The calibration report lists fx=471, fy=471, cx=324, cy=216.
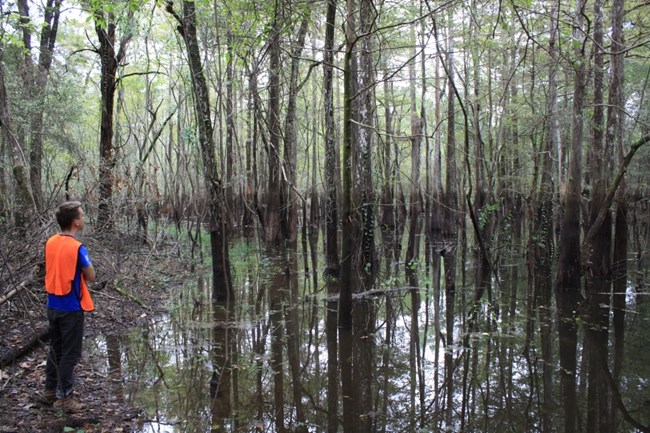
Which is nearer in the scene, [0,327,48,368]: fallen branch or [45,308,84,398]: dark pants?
[45,308,84,398]: dark pants

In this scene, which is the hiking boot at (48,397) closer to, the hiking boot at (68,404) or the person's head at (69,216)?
the hiking boot at (68,404)

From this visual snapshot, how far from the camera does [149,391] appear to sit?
4.14 metres

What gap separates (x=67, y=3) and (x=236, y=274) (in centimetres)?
771

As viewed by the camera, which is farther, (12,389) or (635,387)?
(635,387)

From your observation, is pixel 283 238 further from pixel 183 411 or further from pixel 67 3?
pixel 183 411

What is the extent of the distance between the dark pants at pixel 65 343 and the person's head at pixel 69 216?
647 mm

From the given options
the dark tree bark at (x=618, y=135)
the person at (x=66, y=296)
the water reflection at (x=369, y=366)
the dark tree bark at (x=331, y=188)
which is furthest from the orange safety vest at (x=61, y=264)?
the dark tree bark at (x=618, y=135)

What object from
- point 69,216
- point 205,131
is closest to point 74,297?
point 69,216

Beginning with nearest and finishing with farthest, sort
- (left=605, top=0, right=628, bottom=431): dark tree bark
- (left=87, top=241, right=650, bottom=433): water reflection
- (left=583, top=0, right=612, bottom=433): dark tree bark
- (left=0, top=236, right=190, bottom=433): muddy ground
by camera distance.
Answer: (left=0, top=236, right=190, bottom=433): muddy ground, (left=87, top=241, right=650, bottom=433): water reflection, (left=583, top=0, right=612, bottom=433): dark tree bark, (left=605, top=0, right=628, bottom=431): dark tree bark

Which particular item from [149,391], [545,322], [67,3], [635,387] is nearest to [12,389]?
[149,391]

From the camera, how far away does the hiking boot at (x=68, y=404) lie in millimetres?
3512

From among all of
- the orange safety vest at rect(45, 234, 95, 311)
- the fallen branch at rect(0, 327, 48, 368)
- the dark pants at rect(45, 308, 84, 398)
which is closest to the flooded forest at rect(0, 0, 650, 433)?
the fallen branch at rect(0, 327, 48, 368)

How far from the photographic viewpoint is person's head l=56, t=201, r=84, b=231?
3555 mm

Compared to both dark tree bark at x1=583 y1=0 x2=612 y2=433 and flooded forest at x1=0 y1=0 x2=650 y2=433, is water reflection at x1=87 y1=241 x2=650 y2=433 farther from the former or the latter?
dark tree bark at x1=583 y1=0 x2=612 y2=433
